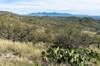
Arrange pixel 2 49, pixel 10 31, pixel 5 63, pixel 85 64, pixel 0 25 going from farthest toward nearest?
pixel 0 25
pixel 10 31
pixel 2 49
pixel 85 64
pixel 5 63

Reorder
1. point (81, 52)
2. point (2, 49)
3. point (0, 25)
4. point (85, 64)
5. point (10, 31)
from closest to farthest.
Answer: point (85, 64), point (2, 49), point (81, 52), point (10, 31), point (0, 25)

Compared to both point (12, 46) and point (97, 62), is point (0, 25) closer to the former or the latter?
point (12, 46)

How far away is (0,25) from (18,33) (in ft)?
7.08

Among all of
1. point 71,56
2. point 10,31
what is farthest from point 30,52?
point 10,31

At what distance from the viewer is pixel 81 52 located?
1234 centimetres

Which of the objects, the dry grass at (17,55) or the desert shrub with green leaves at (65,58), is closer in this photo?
the dry grass at (17,55)

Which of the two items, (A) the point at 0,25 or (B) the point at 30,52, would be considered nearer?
(B) the point at 30,52

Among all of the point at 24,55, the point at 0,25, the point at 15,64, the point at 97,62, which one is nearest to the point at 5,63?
the point at 15,64

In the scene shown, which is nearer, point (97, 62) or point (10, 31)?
point (97, 62)

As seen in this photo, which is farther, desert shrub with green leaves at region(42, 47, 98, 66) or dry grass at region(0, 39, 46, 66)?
desert shrub with green leaves at region(42, 47, 98, 66)

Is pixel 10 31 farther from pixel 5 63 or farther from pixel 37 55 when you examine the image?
pixel 5 63

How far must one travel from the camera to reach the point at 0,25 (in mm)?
23156

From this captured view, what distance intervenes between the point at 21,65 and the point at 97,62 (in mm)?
3528

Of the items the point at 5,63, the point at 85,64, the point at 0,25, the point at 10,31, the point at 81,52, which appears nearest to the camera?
the point at 5,63
